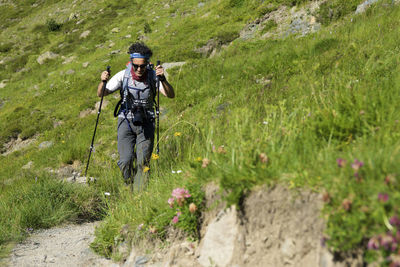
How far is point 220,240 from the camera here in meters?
2.94

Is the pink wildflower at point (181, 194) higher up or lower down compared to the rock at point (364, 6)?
higher up

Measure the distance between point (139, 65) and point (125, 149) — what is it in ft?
4.80

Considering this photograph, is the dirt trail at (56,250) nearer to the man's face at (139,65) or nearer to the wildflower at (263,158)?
the wildflower at (263,158)

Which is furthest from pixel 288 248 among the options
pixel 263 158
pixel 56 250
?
pixel 56 250

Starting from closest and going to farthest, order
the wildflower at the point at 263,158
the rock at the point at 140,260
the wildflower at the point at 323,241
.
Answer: the wildflower at the point at 323,241
the wildflower at the point at 263,158
the rock at the point at 140,260

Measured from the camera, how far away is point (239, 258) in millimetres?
2746

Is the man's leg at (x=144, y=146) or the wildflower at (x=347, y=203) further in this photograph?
the man's leg at (x=144, y=146)

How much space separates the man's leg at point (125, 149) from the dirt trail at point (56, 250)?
1.14 m

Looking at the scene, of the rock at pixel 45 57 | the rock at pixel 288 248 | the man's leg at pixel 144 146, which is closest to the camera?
the rock at pixel 288 248

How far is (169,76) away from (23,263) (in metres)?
9.03

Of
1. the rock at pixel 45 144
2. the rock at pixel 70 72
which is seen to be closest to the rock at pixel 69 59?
the rock at pixel 70 72

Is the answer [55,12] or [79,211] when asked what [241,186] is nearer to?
[79,211]

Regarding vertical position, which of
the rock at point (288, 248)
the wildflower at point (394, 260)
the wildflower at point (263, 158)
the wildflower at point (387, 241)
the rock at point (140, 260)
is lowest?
Answer: the rock at point (140, 260)

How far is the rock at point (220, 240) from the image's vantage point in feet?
9.33
